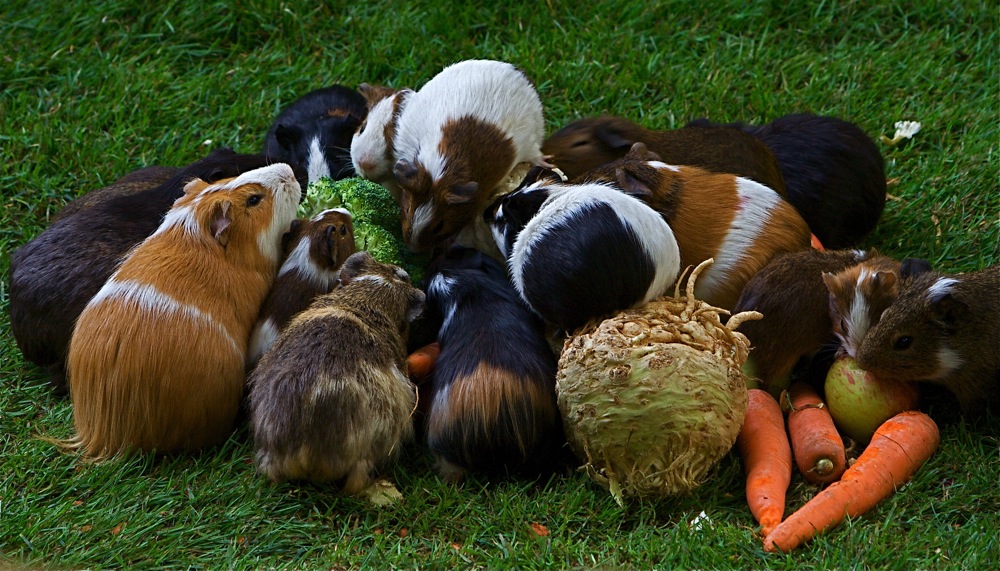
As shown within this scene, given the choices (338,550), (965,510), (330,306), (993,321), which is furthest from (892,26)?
(338,550)

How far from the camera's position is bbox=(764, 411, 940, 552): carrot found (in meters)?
3.41

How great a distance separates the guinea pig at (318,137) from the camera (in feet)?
16.7

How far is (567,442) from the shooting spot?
3.76 m

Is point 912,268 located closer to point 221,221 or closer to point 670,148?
point 670,148

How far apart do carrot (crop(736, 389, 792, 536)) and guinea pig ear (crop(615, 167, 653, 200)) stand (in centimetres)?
96

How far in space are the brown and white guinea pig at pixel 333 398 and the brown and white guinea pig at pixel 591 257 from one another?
2.08ft

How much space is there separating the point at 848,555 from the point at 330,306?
6.91 ft

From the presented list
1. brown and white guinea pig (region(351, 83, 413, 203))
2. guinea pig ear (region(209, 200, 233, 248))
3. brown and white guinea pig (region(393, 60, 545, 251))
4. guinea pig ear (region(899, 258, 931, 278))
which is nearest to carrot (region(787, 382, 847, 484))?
guinea pig ear (region(899, 258, 931, 278))

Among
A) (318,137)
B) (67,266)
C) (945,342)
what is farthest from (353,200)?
(945,342)

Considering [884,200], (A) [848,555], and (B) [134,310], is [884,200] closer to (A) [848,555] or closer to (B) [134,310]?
(A) [848,555]

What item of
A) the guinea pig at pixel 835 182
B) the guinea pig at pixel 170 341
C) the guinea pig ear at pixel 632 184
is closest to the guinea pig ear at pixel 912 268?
the guinea pig at pixel 835 182

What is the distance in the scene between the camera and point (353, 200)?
15.0 ft

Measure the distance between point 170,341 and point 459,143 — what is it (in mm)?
1600

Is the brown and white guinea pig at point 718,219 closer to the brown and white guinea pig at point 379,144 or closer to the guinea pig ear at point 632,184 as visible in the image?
the guinea pig ear at point 632,184
